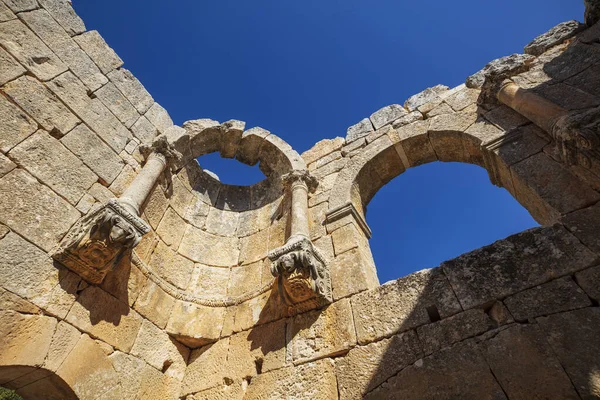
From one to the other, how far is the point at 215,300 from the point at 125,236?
1.63 metres

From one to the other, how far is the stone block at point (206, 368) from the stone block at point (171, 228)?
1.61 metres

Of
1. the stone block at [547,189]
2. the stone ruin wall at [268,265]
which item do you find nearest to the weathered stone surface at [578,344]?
the stone ruin wall at [268,265]

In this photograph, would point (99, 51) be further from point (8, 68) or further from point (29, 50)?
point (8, 68)

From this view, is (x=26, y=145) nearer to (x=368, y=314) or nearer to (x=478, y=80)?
(x=368, y=314)

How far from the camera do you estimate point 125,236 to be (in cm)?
339

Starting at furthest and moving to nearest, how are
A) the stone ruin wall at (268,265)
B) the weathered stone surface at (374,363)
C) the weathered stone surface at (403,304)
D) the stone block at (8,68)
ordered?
the stone block at (8,68) → the weathered stone surface at (403,304) → the weathered stone surface at (374,363) → the stone ruin wall at (268,265)

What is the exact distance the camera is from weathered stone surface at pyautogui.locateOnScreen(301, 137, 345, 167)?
6256mm

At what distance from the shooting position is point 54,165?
3.85 meters

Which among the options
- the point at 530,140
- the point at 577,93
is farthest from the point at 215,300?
the point at 577,93

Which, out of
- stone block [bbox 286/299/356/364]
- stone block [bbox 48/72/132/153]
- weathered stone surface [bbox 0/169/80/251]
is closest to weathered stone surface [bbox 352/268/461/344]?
stone block [bbox 286/299/356/364]

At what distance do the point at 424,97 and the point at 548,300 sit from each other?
4314 millimetres

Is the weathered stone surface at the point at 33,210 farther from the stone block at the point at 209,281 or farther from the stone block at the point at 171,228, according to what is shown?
the stone block at the point at 209,281

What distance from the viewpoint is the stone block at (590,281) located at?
2.54 m

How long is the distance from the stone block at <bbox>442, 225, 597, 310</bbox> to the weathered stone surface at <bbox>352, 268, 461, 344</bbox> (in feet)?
0.42
